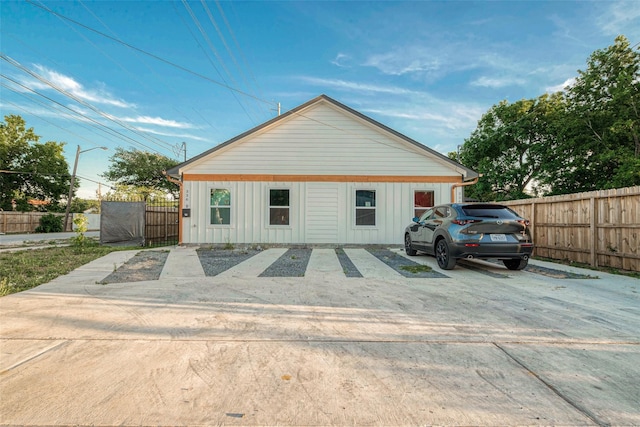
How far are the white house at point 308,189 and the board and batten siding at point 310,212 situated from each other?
4cm

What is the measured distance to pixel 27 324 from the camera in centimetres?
322

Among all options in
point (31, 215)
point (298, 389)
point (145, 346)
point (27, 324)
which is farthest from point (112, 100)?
point (298, 389)

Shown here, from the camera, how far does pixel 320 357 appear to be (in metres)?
2.46

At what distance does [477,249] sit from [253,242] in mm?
7933

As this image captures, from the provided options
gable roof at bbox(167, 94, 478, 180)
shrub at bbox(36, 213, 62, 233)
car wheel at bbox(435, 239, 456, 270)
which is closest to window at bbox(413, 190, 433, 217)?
gable roof at bbox(167, 94, 478, 180)

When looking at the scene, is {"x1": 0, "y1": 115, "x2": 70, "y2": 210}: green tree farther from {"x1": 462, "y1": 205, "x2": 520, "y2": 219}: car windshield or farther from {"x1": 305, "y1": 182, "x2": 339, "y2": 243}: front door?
{"x1": 462, "y1": 205, "x2": 520, "y2": 219}: car windshield

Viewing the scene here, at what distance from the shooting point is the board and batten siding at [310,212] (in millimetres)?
11250

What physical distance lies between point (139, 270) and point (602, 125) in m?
26.0

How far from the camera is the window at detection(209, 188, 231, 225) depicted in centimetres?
1131

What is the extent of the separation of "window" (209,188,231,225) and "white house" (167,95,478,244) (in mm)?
38

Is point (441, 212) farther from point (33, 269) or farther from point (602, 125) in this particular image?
point (602, 125)

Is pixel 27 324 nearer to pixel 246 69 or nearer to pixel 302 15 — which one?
pixel 302 15

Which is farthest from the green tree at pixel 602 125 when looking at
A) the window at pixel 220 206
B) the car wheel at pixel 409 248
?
the window at pixel 220 206

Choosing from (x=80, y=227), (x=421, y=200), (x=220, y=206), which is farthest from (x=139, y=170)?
(x=421, y=200)
